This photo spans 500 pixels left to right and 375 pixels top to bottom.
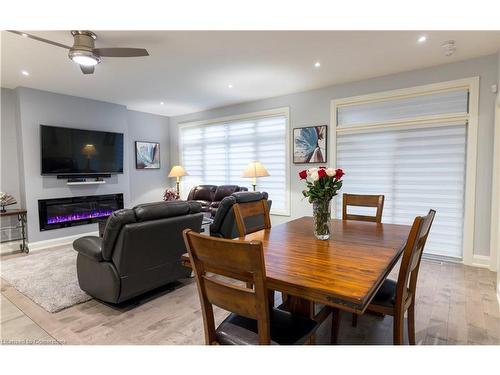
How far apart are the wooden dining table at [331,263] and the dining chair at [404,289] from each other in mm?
85

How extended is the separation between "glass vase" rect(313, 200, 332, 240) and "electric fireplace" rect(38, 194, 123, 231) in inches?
181

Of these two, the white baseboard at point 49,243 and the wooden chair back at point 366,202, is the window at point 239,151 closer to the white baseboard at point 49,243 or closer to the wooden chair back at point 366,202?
the wooden chair back at point 366,202

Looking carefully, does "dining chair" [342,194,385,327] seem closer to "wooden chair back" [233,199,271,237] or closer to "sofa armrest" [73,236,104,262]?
"wooden chair back" [233,199,271,237]

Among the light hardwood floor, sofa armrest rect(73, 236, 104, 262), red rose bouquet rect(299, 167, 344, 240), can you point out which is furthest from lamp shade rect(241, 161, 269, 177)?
red rose bouquet rect(299, 167, 344, 240)

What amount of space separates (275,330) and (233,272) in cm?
42

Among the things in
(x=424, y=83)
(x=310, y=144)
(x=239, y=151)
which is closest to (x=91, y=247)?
(x=310, y=144)

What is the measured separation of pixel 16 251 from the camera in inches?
175

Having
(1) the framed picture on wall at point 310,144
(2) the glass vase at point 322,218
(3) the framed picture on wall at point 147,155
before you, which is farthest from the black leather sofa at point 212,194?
(2) the glass vase at point 322,218

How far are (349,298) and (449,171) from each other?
3.61m

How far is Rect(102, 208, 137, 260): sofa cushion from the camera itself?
227cm

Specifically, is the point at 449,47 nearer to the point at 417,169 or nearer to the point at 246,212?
the point at 417,169

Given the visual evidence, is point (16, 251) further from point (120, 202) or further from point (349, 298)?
point (349, 298)

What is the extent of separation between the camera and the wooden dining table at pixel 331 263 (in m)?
1.06
